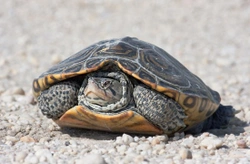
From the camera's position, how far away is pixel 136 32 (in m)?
11.8

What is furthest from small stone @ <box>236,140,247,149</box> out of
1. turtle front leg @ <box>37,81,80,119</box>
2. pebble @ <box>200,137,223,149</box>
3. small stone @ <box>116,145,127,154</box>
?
turtle front leg @ <box>37,81,80,119</box>

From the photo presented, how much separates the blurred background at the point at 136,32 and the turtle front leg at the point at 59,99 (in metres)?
2.14

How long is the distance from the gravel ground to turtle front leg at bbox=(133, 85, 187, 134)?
14cm

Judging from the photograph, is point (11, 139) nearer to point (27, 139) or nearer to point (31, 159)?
point (27, 139)

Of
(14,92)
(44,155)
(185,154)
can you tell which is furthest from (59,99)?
(14,92)

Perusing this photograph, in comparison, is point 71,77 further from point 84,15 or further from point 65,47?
point 84,15

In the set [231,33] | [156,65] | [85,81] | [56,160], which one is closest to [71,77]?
[85,81]

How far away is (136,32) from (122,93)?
764 cm

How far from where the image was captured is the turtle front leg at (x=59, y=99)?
4.30m

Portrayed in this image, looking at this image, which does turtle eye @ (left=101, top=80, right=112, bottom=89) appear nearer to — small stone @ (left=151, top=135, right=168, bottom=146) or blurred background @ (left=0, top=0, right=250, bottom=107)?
small stone @ (left=151, top=135, right=168, bottom=146)

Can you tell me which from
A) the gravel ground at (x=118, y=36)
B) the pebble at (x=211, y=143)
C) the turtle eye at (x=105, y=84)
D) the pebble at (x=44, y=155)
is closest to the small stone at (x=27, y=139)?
the gravel ground at (x=118, y=36)

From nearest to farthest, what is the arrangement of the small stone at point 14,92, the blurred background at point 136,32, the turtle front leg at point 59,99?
the turtle front leg at point 59,99 < the small stone at point 14,92 < the blurred background at point 136,32

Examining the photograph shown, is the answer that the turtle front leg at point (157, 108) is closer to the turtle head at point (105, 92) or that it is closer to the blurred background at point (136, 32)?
the turtle head at point (105, 92)

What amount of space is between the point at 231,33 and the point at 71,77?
26.2 ft
